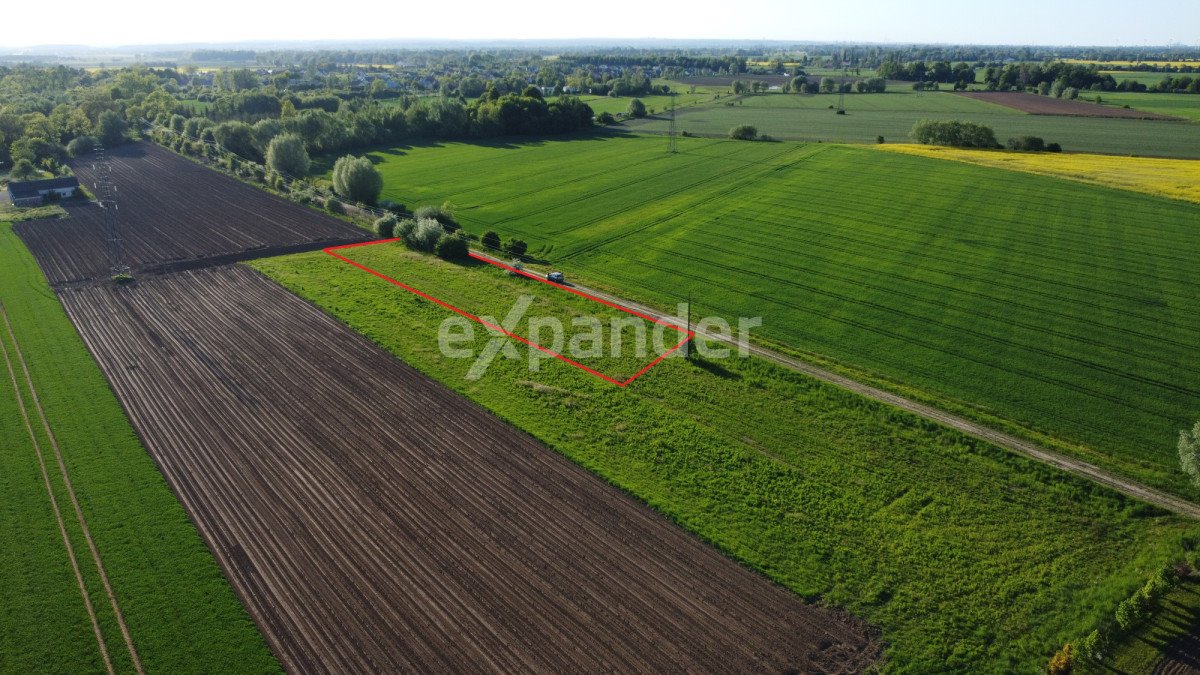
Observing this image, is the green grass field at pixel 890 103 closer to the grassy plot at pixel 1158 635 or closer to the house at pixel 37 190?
the house at pixel 37 190

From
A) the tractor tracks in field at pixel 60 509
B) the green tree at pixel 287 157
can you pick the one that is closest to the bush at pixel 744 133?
the green tree at pixel 287 157

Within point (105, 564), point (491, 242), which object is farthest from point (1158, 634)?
point (491, 242)

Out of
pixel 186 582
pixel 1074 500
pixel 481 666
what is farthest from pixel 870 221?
pixel 186 582

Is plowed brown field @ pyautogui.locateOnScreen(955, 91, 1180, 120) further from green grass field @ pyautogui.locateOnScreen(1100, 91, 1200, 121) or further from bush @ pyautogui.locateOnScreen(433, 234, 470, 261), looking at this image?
bush @ pyautogui.locateOnScreen(433, 234, 470, 261)

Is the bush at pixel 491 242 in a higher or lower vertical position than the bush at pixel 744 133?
lower

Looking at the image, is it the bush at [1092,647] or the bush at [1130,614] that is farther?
the bush at [1130,614]

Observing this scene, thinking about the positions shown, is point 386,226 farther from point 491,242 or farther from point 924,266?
point 924,266

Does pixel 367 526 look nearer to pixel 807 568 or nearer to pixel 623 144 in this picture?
pixel 807 568

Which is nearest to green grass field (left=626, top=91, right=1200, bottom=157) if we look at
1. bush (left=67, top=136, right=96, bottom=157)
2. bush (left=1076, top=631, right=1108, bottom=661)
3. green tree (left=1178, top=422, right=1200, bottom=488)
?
green tree (left=1178, top=422, right=1200, bottom=488)
